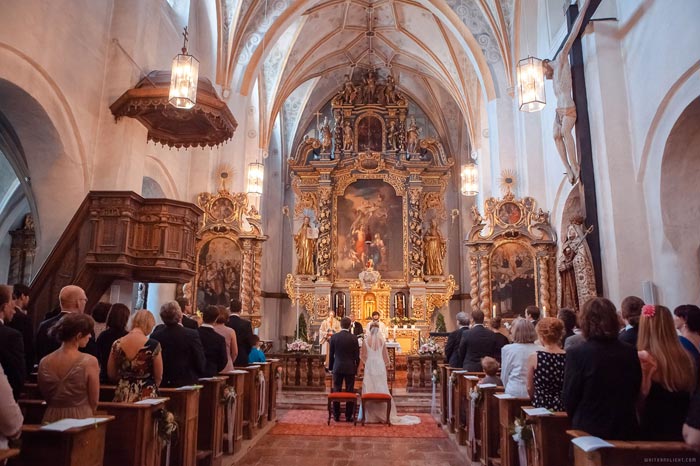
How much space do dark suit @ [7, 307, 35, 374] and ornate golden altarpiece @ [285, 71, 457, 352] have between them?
13.8 m

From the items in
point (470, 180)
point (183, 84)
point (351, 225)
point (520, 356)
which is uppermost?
point (470, 180)

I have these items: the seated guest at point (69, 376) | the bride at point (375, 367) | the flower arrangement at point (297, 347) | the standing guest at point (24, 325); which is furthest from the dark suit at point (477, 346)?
the flower arrangement at point (297, 347)

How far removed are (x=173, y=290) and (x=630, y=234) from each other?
31.4ft

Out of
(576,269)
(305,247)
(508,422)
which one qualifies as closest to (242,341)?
(508,422)

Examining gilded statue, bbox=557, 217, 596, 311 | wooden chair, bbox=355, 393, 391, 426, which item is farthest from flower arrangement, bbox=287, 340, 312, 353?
gilded statue, bbox=557, 217, 596, 311

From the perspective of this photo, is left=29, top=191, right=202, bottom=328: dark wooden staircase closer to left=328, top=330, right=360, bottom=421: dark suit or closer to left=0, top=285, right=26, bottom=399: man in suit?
left=328, top=330, right=360, bottom=421: dark suit

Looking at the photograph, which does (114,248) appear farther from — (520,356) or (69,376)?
(520,356)

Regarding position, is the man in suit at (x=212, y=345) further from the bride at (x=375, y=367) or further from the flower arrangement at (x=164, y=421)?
the bride at (x=375, y=367)

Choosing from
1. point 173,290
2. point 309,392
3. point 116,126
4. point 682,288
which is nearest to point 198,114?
point 116,126

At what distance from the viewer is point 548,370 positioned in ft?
13.0

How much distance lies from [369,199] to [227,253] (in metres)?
7.40

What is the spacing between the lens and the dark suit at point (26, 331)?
453 centimetres

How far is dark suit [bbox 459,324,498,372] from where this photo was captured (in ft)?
22.2

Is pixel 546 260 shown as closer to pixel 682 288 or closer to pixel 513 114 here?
pixel 513 114
